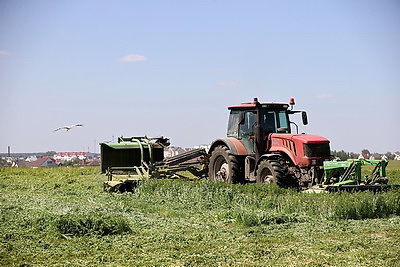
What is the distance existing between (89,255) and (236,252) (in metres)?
1.99

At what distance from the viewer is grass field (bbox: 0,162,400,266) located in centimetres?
752

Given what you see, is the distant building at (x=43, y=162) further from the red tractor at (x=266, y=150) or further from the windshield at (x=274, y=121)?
the windshield at (x=274, y=121)

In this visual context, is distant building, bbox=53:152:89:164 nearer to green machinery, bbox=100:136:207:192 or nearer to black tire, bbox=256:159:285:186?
green machinery, bbox=100:136:207:192

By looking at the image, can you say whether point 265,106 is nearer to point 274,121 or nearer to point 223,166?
point 274,121

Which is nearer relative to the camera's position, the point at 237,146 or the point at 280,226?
the point at 280,226

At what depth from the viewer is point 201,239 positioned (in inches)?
345

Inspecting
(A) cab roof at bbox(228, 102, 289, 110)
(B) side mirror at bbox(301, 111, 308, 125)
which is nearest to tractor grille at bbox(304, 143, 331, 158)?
(B) side mirror at bbox(301, 111, 308, 125)

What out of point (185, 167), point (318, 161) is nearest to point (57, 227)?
point (318, 161)

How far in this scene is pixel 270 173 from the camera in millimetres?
14023

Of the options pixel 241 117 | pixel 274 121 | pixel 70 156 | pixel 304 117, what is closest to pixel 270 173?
pixel 274 121

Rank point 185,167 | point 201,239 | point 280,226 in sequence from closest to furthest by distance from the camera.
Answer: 1. point 201,239
2. point 280,226
3. point 185,167

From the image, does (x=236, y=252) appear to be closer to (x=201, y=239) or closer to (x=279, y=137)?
(x=201, y=239)

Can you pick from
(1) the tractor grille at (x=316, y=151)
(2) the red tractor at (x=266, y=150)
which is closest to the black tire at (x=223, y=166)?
(2) the red tractor at (x=266, y=150)

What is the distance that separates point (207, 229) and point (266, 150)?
5.40m
